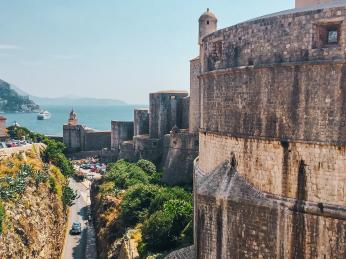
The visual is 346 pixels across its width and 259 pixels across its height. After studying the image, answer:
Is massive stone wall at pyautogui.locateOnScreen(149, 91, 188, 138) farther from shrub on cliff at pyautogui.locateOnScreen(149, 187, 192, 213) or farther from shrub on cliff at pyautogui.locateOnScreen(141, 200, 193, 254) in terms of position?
shrub on cliff at pyautogui.locateOnScreen(141, 200, 193, 254)

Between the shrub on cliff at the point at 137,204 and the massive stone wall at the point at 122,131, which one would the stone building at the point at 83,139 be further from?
the shrub on cliff at the point at 137,204

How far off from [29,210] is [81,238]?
23.6 feet

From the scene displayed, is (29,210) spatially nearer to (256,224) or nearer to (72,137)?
(256,224)

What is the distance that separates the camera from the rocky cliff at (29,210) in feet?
60.4

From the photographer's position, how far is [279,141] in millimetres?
8703

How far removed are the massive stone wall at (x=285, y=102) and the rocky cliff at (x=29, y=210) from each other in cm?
1225

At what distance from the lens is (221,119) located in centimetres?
1038

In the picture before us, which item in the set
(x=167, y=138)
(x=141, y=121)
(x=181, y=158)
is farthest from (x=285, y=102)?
(x=141, y=121)

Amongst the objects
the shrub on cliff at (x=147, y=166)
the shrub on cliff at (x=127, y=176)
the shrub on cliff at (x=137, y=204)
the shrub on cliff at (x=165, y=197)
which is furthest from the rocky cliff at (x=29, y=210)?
the shrub on cliff at (x=147, y=166)

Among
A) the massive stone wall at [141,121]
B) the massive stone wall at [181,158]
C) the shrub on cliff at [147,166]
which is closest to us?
the massive stone wall at [181,158]

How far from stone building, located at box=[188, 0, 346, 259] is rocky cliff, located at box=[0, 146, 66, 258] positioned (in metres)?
11.4

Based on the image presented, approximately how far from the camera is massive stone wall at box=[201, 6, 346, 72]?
26.2 ft

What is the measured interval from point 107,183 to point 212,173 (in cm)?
1985

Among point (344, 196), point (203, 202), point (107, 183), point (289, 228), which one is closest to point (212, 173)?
point (203, 202)
